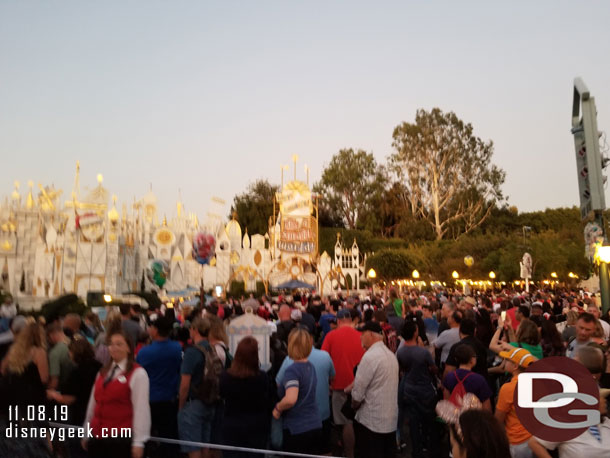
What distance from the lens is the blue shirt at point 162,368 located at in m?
5.77

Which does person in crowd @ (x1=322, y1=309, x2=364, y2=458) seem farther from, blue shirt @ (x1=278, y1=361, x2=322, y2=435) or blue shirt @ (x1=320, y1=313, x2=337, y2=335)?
blue shirt @ (x1=320, y1=313, x2=337, y2=335)

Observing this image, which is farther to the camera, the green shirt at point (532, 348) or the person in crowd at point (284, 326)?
the person in crowd at point (284, 326)

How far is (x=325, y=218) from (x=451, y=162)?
1764cm

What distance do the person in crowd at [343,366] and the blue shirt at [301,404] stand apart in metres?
1.70

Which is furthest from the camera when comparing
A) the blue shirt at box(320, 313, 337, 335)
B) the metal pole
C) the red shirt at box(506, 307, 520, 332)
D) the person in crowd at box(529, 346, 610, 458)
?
the metal pole

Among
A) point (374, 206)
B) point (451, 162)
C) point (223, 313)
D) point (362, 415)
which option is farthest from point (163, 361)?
point (374, 206)

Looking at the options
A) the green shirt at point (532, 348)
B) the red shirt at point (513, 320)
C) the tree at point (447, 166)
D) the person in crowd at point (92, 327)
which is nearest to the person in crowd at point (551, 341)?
the green shirt at point (532, 348)

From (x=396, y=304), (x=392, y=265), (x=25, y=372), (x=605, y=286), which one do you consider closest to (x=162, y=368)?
(x=25, y=372)

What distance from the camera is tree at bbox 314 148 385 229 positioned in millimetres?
62188

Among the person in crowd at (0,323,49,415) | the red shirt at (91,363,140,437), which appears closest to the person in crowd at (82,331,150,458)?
the red shirt at (91,363,140,437)

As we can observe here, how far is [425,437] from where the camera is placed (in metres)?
6.21

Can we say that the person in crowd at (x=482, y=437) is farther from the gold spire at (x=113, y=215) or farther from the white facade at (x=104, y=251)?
the gold spire at (x=113, y=215)

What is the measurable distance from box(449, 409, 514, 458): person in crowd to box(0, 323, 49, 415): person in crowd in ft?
12.4


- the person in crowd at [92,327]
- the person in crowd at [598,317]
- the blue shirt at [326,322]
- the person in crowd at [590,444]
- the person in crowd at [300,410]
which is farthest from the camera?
the blue shirt at [326,322]
